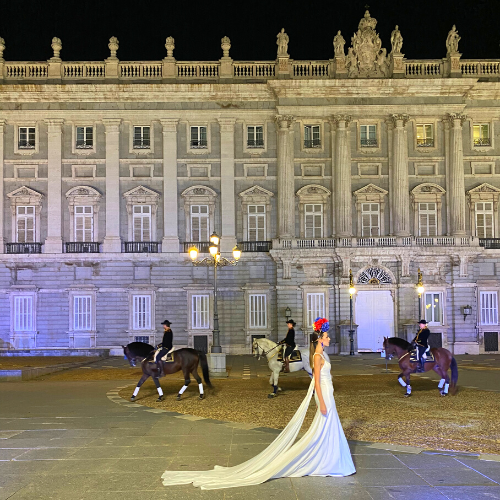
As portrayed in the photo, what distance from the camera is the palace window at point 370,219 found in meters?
41.9

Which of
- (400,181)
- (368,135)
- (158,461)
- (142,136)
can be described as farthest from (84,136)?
(158,461)

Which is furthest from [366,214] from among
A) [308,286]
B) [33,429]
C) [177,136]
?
[33,429]

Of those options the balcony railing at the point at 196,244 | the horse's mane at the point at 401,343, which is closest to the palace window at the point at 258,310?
the balcony railing at the point at 196,244

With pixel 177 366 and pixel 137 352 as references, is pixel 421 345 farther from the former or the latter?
pixel 137 352

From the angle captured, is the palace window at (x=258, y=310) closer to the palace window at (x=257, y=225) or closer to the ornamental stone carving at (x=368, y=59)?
the palace window at (x=257, y=225)

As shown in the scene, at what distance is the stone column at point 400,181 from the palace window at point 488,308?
6045 mm

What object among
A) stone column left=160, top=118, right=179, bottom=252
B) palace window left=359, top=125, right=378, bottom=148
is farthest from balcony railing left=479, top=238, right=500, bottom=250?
stone column left=160, top=118, right=179, bottom=252

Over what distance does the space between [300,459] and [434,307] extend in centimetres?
3262

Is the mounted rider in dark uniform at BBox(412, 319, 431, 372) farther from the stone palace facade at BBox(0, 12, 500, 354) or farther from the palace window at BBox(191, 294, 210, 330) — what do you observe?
the palace window at BBox(191, 294, 210, 330)

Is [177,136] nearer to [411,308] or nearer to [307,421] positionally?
[411,308]

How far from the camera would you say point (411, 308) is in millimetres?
40812

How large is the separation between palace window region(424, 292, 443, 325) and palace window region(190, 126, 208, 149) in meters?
16.0

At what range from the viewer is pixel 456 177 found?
136 feet

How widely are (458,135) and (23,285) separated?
2695 centimetres
